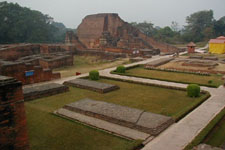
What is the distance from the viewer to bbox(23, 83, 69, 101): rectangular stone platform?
8755 mm

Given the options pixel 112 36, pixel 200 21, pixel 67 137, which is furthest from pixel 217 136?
pixel 200 21

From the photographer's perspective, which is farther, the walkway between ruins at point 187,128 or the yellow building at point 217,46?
the yellow building at point 217,46

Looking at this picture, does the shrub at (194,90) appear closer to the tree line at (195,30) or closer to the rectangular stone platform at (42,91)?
the rectangular stone platform at (42,91)

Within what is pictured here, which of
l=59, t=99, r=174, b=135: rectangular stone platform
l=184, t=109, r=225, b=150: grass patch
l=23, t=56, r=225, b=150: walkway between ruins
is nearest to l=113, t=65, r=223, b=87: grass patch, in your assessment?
l=23, t=56, r=225, b=150: walkway between ruins

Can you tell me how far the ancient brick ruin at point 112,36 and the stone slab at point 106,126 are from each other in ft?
58.9

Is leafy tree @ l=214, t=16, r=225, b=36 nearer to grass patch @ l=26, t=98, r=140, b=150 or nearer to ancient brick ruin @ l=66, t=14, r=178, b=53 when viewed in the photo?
ancient brick ruin @ l=66, t=14, r=178, b=53

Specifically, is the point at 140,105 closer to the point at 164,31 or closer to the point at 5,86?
the point at 5,86

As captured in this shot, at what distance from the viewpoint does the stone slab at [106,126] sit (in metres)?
5.70

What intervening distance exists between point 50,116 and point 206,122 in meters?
5.01

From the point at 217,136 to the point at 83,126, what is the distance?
379 centimetres

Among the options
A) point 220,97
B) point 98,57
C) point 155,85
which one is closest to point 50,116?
point 155,85

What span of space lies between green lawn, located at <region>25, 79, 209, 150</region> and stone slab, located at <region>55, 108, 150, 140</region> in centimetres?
22

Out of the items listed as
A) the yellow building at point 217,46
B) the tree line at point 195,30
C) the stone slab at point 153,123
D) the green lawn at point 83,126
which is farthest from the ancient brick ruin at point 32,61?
the tree line at point 195,30

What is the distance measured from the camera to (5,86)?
3.60m
